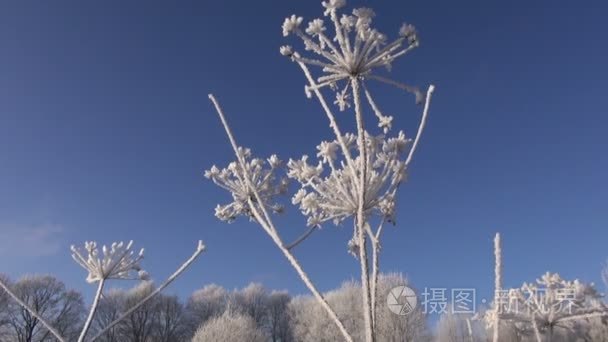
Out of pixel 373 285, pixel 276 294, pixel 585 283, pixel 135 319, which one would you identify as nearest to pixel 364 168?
pixel 373 285

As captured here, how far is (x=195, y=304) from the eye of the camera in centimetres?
8125

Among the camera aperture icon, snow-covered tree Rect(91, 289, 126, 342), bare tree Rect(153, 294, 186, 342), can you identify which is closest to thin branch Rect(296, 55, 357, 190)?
the camera aperture icon

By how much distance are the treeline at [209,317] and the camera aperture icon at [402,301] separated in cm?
329

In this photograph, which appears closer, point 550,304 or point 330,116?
point 330,116

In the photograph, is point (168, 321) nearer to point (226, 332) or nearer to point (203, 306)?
point (203, 306)

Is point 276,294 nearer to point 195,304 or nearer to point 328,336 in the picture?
point 195,304

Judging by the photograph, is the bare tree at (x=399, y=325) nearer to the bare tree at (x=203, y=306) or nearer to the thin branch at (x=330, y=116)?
the bare tree at (x=203, y=306)

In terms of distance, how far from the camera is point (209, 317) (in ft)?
204

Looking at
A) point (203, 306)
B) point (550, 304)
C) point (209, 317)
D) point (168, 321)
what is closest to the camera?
point (550, 304)

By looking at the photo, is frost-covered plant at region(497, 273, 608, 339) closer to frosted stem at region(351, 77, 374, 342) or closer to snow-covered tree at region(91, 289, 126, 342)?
frosted stem at region(351, 77, 374, 342)

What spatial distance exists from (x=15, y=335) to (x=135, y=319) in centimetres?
1460

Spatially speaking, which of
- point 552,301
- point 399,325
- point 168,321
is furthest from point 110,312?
point 552,301

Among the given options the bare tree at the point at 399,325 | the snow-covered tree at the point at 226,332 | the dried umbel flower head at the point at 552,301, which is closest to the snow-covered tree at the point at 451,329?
the bare tree at the point at 399,325

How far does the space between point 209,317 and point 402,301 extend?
26.5 metres
